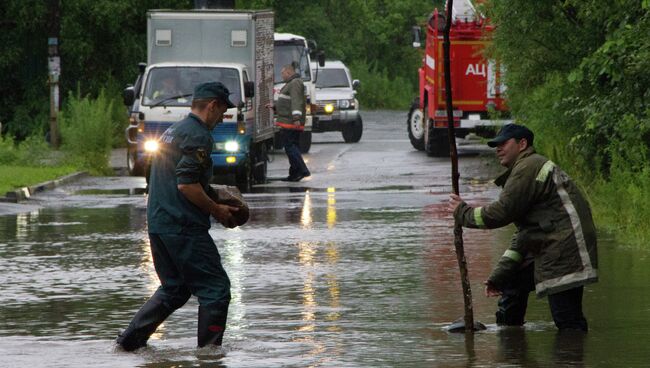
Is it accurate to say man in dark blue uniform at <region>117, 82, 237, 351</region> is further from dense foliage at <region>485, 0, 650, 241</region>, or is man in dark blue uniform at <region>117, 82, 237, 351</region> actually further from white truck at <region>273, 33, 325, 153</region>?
white truck at <region>273, 33, 325, 153</region>

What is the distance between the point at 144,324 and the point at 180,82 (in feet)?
56.9

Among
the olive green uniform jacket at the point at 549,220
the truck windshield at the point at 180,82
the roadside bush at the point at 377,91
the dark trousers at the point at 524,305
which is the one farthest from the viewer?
the roadside bush at the point at 377,91

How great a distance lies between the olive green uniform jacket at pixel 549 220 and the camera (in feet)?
34.1

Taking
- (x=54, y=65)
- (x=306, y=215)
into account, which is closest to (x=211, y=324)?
(x=306, y=215)

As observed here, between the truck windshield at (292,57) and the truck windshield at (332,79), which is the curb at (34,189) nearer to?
the truck windshield at (292,57)

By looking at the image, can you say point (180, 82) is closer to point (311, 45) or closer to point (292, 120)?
point (292, 120)

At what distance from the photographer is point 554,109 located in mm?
20969

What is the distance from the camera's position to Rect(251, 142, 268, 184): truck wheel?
2808 cm

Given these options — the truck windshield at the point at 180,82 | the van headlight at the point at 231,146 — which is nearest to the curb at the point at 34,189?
the truck windshield at the point at 180,82

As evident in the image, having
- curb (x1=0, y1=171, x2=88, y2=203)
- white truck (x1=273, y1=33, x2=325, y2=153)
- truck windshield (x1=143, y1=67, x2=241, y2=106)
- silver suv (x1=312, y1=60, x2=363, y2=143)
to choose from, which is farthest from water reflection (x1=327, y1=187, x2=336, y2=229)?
silver suv (x1=312, y1=60, x2=363, y2=143)

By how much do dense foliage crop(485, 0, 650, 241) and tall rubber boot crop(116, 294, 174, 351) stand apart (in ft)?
21.9

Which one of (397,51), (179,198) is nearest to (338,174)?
(179,198)

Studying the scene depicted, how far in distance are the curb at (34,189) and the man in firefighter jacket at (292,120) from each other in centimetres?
355

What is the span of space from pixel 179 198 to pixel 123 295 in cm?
338
